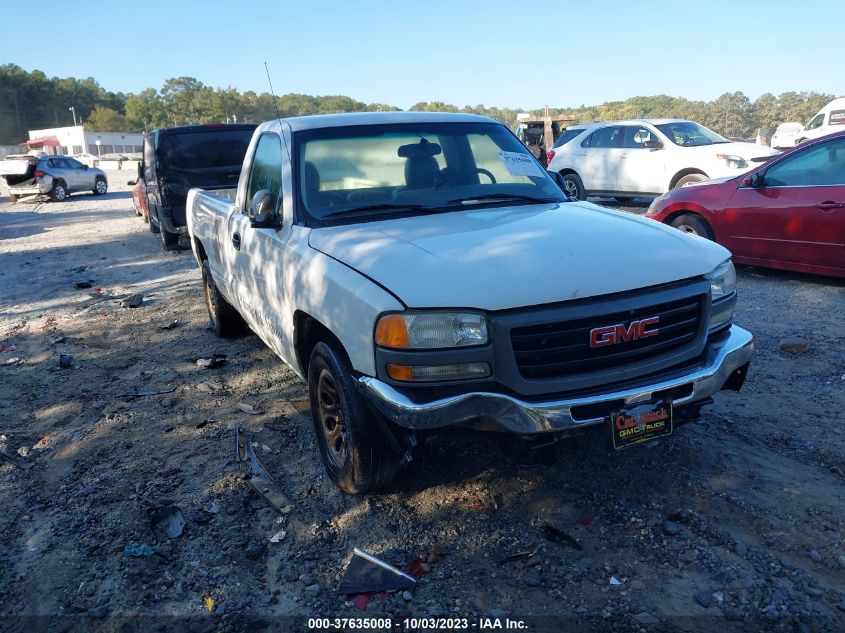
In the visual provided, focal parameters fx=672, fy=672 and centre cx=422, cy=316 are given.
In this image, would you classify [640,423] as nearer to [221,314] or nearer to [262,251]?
[262,251]

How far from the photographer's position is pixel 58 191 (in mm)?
25219

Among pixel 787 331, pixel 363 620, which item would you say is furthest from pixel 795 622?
pixel 787 331

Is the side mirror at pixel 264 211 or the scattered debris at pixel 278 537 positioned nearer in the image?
the scattered debris at pixel 278 537

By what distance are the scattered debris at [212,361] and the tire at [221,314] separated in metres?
0.48

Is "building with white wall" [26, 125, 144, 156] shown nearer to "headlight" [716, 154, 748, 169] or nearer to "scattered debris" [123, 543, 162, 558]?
"headlight" [716, 154, 748, 169]

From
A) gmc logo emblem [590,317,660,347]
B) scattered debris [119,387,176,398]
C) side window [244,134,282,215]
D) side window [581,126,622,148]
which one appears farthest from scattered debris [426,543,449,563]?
side window [581,126,622,148]

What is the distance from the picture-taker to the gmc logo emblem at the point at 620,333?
2.80 meters

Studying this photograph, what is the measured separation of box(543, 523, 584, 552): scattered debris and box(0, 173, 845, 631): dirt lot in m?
0.02

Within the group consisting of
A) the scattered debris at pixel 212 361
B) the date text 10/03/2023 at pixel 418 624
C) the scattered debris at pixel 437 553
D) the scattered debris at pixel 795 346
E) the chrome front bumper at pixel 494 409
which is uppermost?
the chrome front bumper at pixel 494 409

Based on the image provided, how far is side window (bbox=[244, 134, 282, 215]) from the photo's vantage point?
418 cm

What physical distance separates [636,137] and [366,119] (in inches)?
406

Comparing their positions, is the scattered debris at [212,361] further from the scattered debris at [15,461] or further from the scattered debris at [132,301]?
the scattered debris at [132,301]

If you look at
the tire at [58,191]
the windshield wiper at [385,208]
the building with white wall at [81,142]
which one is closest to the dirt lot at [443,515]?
the windshield wiper at [385,208]

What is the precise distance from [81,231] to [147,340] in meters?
10.9
